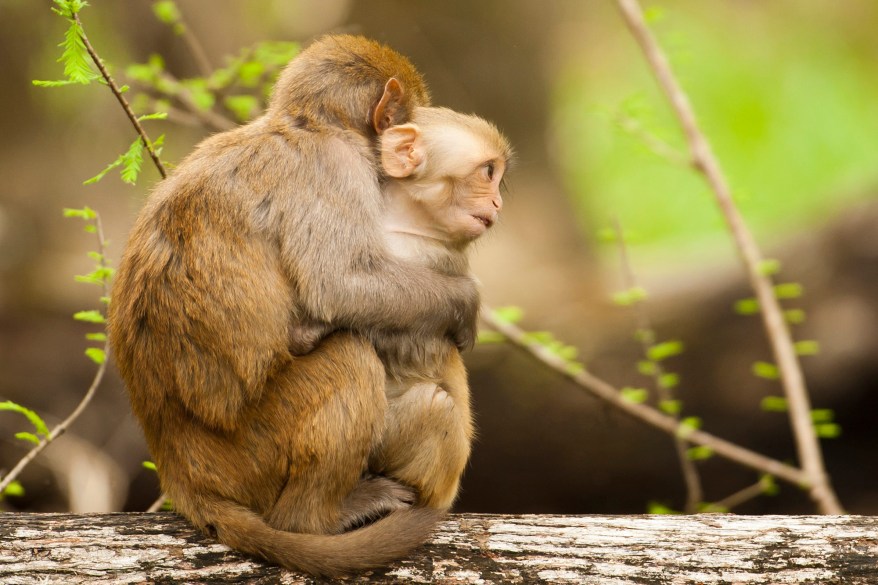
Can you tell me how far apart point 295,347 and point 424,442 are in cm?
68

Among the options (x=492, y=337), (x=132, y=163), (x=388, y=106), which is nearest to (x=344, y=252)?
(x=388, y=106)

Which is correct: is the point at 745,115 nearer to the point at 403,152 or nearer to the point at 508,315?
the point at 508,315

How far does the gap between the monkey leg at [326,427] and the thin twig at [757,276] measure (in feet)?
11.3

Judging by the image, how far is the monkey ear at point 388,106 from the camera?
4.44 meters

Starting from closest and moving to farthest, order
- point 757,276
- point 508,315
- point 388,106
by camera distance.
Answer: point 388,106 < point 508,315 < point 757,276

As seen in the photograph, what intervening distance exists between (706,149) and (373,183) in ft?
11.0

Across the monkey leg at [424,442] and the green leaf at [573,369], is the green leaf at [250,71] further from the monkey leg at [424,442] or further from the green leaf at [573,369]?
the green leaf at [573,369]

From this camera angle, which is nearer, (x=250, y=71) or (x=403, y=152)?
(x=403, y=152)

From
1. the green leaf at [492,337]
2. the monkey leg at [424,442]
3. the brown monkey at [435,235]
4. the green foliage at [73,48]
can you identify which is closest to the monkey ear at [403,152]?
the brown monkey at [435,235]

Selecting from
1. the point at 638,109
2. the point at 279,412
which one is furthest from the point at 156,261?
the point at 638,109

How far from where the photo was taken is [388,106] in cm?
450

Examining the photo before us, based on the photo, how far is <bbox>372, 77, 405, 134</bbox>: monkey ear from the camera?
4441 millimetres

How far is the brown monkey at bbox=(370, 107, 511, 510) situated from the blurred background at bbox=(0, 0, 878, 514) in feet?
4.09

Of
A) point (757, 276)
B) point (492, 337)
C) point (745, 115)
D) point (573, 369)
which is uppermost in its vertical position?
point (745, 115)
